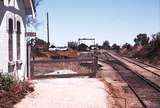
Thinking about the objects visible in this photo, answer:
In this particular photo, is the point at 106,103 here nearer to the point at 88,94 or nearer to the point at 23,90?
the point at 88,94

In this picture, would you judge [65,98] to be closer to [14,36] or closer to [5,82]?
[5,82]

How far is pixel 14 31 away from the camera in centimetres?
1828

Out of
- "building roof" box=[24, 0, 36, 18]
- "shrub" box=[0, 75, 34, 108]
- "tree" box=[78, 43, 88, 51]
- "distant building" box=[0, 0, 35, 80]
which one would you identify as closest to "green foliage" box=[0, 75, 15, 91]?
"shrub" box=[0, 75, 34, 108]

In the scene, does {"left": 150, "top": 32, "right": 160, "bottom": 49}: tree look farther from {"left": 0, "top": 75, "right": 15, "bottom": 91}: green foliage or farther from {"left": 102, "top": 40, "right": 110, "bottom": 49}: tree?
{"left": 102, "top": 40, "right": 110, "bottom": 49}: tree

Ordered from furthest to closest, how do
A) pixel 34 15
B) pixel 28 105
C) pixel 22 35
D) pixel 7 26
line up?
pixel 34 15 < pixel 22 35 < pixel 7 26 < pixel 28 105

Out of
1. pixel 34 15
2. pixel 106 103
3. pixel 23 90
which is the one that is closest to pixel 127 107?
pixel 106 103

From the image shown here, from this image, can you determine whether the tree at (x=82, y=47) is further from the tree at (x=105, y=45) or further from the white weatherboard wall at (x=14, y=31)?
the white weatherboard wall at (x=14, y=31)

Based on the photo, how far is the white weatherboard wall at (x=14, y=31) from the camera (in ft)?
52.6

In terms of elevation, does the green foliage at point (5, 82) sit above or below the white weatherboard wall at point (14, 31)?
below

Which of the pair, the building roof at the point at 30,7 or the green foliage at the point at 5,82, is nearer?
the green foliage at the point at 5,82

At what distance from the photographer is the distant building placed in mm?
16234

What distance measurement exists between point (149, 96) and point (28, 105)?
6996mm

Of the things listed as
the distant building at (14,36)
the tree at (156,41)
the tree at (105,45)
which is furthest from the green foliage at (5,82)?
the tree at (105,45)

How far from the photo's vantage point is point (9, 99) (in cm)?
1323
